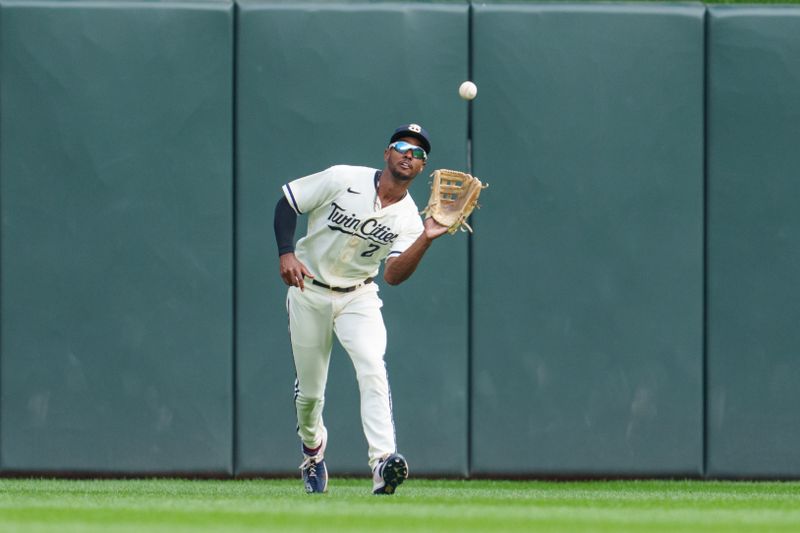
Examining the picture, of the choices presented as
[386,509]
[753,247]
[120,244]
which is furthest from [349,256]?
[753,247]

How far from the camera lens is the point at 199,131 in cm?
804

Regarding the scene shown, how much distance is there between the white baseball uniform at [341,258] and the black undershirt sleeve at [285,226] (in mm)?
34

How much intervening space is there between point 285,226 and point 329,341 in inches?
23.4

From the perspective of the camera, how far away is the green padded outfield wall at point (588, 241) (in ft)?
26.6

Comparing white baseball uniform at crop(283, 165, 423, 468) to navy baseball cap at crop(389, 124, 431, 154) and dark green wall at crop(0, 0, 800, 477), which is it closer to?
navy baseball cap at crop(389, 124, 431, 154)

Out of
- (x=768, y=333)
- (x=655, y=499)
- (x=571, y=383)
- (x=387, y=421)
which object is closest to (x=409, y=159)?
(x=387, y=421)

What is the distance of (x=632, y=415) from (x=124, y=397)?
288 centimetres

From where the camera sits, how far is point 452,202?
6301mm

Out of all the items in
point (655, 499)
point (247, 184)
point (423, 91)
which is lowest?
point (655, 499)

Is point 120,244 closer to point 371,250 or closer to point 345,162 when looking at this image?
point 345,162

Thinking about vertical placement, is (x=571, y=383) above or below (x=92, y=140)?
below

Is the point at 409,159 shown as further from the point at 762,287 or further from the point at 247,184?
the point at 762,287

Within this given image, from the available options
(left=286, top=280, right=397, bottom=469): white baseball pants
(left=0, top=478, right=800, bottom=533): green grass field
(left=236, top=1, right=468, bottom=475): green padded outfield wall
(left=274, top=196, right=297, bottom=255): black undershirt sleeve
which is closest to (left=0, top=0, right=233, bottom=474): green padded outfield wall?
(left=236, top=1, right=468, bottom=475): green padded outfield wall

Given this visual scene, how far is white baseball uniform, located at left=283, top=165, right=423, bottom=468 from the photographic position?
21.1 ft
